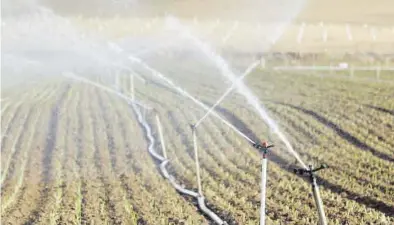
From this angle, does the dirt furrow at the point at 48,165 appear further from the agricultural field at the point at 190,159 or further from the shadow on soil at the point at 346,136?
the shadow on soil at the point at 346,136

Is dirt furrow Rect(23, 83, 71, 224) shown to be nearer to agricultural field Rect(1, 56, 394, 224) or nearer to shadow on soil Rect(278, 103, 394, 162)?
agricultural field Rect(1, 56, 394, 224)

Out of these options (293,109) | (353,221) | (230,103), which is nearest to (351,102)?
(293,109)

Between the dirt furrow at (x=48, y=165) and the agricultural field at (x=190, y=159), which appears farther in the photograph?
the dirt furrow at (x=48, y=165)

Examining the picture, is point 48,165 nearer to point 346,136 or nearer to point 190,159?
point 190,159

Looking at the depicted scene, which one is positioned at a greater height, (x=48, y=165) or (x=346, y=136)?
(x=346, y=136)

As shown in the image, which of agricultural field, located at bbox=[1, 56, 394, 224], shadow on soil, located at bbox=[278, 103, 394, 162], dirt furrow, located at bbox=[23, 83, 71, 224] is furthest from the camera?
shadow on soil, located at bbox=[278, 103, 394, 162]

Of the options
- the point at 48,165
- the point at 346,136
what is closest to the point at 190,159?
the point at 48,165

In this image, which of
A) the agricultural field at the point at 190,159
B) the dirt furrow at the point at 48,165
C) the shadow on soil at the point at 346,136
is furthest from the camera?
the shadow on soil at the point at 346,136

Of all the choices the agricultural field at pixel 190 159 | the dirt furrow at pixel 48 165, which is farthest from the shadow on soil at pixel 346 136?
the dirt furrow at pixel 48 165

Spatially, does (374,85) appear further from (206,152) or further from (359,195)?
(359,195)

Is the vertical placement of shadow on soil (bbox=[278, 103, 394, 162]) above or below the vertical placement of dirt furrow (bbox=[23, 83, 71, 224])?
above

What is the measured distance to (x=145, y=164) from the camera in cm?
2200

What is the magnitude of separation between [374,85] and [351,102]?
24.2 feet

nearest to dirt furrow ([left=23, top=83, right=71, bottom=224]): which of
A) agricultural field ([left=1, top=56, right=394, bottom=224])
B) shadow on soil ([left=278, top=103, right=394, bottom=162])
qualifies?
agricultural field ([left=1, top=56, right=394, bottom=224])
